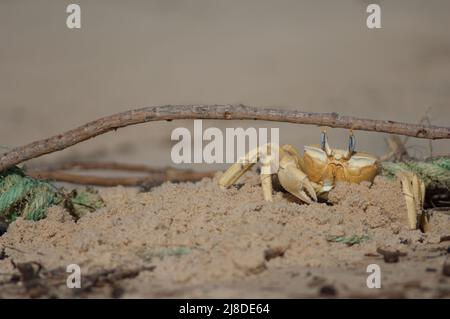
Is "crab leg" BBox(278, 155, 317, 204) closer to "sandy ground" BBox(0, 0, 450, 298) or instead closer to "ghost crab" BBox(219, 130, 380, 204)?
"ghost crab" BBox(219, 130, 380, 204)

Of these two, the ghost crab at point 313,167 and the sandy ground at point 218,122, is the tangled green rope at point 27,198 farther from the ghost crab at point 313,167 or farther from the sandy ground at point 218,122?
the ghost crab at point 313,167

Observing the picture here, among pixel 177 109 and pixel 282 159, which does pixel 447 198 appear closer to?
pixel 282 159

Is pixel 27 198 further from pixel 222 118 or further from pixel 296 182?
pixel 296 182

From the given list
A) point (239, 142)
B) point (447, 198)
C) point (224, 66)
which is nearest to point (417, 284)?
point (447, 198)

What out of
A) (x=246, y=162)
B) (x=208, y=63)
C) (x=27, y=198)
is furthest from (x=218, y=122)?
(x=27, y=198)

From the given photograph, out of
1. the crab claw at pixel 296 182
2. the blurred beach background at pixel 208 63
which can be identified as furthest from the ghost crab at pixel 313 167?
the blurred beach background at pixel 208 63

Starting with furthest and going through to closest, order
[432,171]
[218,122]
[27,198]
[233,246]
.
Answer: [218,122]
[432,171]
[27,198]
[233,246]

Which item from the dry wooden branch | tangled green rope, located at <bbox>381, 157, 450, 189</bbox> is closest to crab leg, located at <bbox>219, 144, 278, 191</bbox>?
the dry wooden branch
